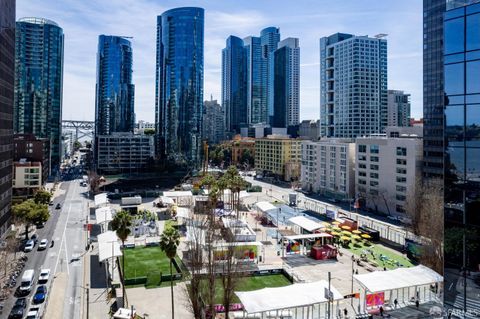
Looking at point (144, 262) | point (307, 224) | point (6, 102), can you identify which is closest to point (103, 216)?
point (144, 262)

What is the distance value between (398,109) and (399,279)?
17333 centimetres

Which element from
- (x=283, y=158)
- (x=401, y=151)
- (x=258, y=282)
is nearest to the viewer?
(x=258, y=282)

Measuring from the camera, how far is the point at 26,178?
9850 centimetres

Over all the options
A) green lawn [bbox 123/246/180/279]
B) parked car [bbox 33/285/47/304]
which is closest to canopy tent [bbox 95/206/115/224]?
green lawn [bbox 123/246/180/279]

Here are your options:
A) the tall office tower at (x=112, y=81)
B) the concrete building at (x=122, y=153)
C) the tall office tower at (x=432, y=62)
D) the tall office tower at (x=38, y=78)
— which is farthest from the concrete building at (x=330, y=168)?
the tall office tower at (x=38, y=78)

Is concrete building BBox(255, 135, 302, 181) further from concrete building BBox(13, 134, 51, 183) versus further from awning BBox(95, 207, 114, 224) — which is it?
awning BBox(95, 207, 114, 224)

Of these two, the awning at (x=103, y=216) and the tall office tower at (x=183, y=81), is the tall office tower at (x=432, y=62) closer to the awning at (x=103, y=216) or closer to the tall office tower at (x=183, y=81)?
the awning at (x=103, y=216)

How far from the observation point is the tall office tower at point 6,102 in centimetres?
5834

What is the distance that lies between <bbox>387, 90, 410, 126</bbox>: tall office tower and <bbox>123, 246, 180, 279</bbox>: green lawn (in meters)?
159

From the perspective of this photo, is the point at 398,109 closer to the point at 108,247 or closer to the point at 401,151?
the point at 401,151

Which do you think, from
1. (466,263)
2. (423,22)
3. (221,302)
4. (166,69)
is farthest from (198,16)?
(466,263)

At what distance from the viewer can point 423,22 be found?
102812mm

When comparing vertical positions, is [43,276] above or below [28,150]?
below

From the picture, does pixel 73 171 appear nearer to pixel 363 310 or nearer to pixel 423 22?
pixel 423 22
